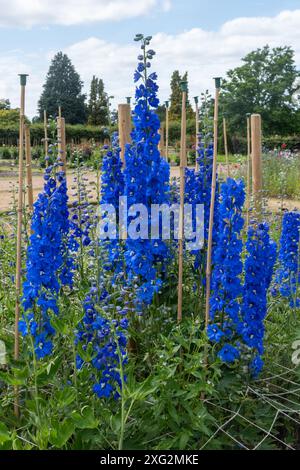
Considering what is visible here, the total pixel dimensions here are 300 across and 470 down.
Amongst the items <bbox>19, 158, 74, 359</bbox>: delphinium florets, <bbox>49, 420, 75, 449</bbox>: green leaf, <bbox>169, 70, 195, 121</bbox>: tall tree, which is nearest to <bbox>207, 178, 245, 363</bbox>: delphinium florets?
<bbox>19, 158, 74, 359</bbox>: delphinium florets

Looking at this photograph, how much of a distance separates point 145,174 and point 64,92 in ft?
165

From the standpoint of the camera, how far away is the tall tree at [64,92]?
161ft

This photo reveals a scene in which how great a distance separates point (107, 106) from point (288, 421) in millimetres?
2119

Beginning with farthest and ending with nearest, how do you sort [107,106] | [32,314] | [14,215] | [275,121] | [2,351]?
[275,121]
[14,215]
[107,106]
[32,314]
[2,351]

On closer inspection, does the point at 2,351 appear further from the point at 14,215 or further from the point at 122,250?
the point at 14,215

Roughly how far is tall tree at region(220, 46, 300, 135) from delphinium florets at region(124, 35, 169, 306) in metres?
34.1

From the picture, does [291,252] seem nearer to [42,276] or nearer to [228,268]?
[228,268]

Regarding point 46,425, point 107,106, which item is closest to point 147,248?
point 107,106

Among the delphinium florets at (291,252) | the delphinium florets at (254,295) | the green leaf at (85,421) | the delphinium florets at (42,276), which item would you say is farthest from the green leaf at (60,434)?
the delphinium florets at (291,252)

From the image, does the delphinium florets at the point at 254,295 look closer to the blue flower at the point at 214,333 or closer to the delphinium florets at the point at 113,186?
the blue flower at the point at 214,333

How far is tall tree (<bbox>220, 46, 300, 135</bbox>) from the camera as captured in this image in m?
37.2

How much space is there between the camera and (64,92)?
51500mm

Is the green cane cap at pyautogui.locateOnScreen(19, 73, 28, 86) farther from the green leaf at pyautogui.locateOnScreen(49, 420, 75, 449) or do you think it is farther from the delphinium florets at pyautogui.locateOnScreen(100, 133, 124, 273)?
the green leaf at pyautogui.locateOnScreen(49, 420, 75, 449)

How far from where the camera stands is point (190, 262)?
381cm
